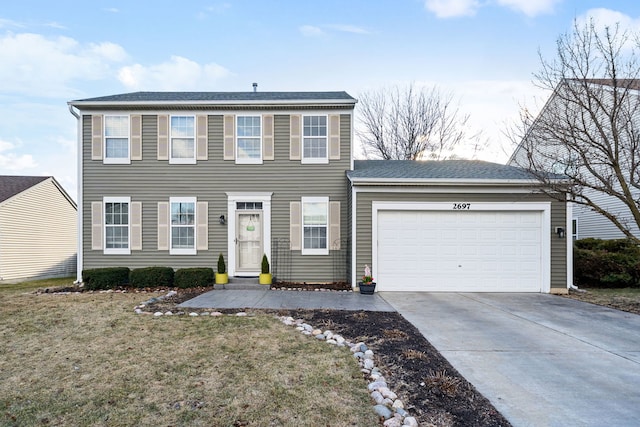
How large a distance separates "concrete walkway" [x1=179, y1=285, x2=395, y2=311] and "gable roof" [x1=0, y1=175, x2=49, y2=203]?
1293cm

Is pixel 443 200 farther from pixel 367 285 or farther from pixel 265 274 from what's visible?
pixel 265 274

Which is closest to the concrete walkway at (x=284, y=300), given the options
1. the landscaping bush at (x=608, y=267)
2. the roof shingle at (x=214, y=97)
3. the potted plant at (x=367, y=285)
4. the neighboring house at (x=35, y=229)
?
the potted plant at (x=367, y=285)

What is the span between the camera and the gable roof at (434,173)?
9562 mm

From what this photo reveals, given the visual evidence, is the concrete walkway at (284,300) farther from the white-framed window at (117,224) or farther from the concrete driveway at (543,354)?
the white-framed window at (117,224)

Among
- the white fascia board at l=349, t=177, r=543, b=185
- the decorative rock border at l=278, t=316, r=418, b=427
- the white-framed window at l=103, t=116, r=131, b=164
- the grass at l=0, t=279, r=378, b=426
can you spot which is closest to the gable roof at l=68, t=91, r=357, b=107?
the white-framed window at l=103, t=116, r=131, b=164

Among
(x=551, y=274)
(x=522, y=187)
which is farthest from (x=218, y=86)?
(x=551, y=274)

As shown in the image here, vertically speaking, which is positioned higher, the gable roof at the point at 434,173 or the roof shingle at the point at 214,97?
the roof shingle at the point at 214,97

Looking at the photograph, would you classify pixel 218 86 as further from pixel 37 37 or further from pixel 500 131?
pixel 500 131

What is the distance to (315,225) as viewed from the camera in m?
10.7

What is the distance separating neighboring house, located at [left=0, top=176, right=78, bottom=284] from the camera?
1558 centimetres

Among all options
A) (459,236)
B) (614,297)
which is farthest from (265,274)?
(614,297)

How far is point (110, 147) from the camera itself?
11000 mm

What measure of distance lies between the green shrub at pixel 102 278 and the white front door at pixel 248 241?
10.8ft

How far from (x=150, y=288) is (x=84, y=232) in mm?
2959
